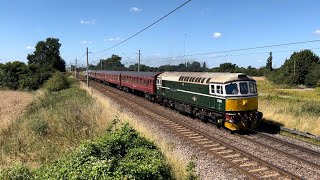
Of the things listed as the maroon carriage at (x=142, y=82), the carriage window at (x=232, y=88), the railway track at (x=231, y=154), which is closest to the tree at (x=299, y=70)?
the maroon carriage at (x=142, y=82)

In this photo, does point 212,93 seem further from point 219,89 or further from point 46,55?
point 46,55

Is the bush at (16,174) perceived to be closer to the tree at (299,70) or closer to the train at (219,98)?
the train at (219,98)

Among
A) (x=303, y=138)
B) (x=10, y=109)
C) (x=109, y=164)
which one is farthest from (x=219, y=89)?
(x=10, y=109)

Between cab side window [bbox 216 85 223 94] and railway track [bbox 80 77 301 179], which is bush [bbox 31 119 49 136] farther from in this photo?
cab side window [bbox 216 85 223 94]

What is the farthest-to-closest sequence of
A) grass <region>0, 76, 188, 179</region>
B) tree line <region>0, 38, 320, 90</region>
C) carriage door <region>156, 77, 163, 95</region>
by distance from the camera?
tree line <region>0, 38, 320, 90</region>
carriage door <region>156, 77, 163, 95</region>
grass <region>0, 76, 188, 179</region>

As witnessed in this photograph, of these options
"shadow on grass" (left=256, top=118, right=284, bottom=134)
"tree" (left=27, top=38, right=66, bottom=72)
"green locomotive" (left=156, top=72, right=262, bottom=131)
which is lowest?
"shadow on grass" (left=256, top=118, right=284, bottom=134)

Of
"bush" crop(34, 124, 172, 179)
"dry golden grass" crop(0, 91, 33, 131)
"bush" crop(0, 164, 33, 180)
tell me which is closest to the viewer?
"bush" crop(34, 124, 172, 179)

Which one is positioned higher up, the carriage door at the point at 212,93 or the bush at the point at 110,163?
the carriage door at the point at 212,93

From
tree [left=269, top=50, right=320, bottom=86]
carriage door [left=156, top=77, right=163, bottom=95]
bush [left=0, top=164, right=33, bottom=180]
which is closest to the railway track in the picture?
bush [left=0, top=164, right=33, bottom=180]

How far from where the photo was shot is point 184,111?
78.6 feet

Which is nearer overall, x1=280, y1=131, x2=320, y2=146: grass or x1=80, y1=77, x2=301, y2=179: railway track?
x1=80, y1=77, x2=301, y2=179: railway track

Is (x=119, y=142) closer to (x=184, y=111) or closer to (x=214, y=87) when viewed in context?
(x=214, y=87)

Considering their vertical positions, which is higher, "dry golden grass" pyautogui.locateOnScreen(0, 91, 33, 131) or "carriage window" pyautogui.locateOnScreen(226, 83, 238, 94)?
"carriage window" pyautogui.locateOnScreen(226, 83, 238, 94)

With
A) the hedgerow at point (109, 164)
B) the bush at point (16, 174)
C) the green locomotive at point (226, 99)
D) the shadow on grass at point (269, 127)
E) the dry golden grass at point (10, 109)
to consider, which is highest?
the green locomotive at point (226, 99)
